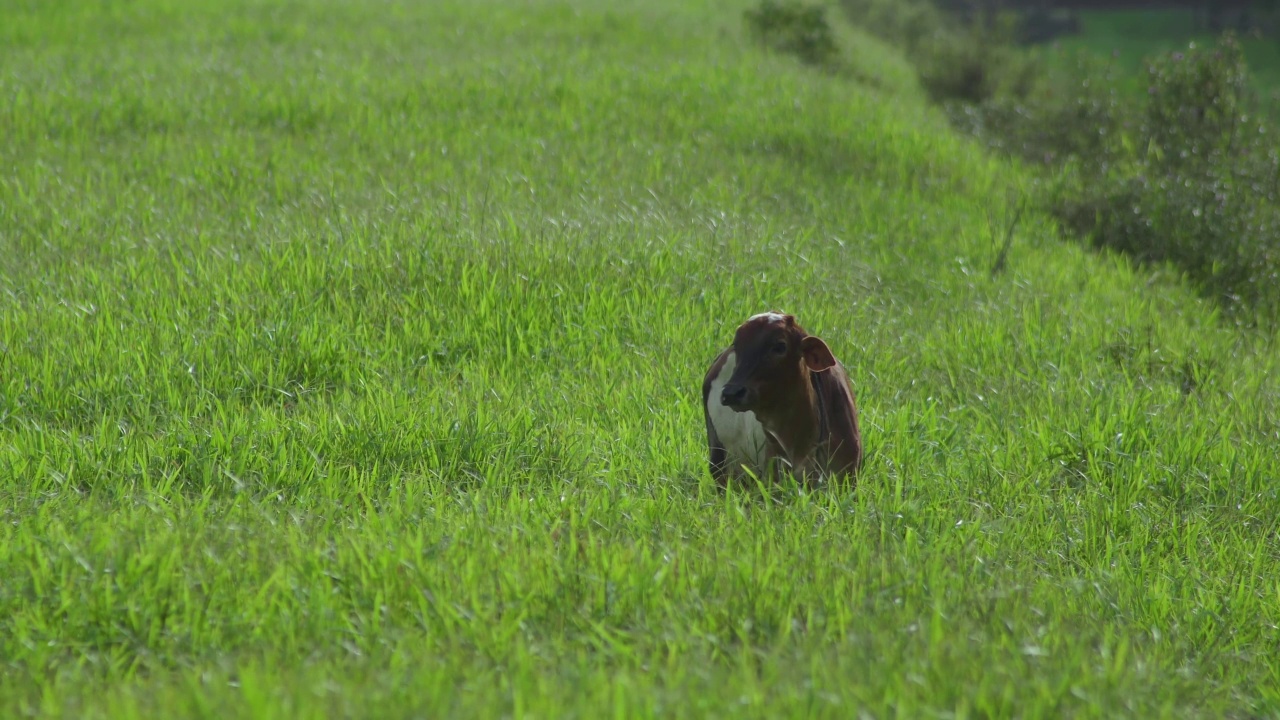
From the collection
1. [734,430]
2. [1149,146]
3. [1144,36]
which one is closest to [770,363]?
[734,430]

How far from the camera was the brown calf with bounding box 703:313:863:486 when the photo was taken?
364cm

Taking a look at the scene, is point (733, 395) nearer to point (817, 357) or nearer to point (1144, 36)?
point (817, 357)

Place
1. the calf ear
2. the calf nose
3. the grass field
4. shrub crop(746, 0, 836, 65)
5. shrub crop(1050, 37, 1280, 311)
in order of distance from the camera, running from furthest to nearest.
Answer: shrub crop(746, 0, 836, 65)
shrub crop(1050, 37, 1280, 311)
the calf ear
the calf nose
the grass field

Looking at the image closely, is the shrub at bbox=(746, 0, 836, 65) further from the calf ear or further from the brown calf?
the calf ear

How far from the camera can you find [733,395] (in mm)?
3541

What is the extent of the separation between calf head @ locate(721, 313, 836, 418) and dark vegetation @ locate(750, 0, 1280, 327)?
16.4 ft

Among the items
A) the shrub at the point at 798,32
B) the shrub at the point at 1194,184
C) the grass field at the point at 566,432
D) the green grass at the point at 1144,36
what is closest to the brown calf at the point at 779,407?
the grass field at the point at 566,432

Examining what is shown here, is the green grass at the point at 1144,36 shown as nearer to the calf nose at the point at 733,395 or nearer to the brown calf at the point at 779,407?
the brown calf at the point at 779,407

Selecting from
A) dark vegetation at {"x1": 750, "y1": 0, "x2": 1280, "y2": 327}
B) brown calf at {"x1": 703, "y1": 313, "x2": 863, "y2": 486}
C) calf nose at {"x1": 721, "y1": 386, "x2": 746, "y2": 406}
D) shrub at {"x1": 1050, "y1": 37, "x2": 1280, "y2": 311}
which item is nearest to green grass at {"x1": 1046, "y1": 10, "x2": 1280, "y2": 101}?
dark vegetation at {"x1": 750, "y1": 0, "x2": 1280, "y2": 327}

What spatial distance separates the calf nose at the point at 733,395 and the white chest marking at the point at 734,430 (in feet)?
0.73

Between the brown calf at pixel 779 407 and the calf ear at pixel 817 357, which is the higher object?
the calf ear at pixel 817 357

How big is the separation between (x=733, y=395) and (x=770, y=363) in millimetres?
189

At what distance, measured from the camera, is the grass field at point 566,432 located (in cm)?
283

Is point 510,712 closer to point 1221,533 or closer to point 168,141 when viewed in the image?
point 1221,533
